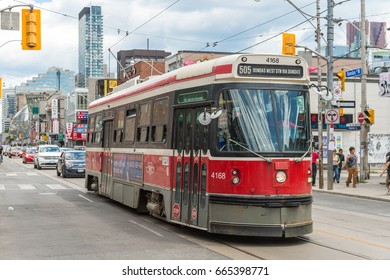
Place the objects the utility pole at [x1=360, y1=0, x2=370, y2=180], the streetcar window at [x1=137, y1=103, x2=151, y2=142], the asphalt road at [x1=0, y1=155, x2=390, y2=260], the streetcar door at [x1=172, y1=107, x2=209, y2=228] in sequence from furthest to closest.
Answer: the utility pole at [x1=360, y1=0, x2=370, y2=180] < the streetcar window at [x1=137, y1=103, x2=151, y2=142] < the streetcar door at [x1=172, y1=107, x2=209, y2=228] < the asphalt road at [x1=0, y1=155, x2=390, y2=260]

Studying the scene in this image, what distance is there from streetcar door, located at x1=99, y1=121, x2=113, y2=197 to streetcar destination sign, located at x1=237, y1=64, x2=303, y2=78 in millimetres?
7424

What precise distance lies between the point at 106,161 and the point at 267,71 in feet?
26.8

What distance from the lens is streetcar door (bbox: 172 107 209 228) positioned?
10078mm

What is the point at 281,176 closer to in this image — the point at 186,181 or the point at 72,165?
the point at 186,181

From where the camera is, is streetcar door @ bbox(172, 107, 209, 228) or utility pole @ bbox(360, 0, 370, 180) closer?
streetcar door @ bbox(172, 107, 209, 228)

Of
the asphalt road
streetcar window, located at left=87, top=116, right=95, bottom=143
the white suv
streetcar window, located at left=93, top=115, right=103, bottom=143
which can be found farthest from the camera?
the white suv

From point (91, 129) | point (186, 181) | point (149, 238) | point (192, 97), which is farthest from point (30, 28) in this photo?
point (149, 238)

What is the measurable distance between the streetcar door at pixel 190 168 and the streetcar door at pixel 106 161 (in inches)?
226

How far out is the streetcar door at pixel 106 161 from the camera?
1647 centimetres

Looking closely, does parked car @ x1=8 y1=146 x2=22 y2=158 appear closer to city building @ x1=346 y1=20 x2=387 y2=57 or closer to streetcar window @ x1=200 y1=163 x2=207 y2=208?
city building @ x1=346 y1=20 x2=387 y2=57

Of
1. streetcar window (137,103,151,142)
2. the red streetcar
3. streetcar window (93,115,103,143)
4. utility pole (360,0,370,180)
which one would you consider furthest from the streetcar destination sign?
utility pole (360,0,370,180)

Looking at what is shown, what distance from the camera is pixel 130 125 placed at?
1449 cm

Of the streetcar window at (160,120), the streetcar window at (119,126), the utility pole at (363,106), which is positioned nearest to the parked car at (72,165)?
the utility pole at (363,106)

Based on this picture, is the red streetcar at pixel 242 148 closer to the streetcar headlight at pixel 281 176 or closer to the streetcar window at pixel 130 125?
the streetcar headlight at pixel 281 176
